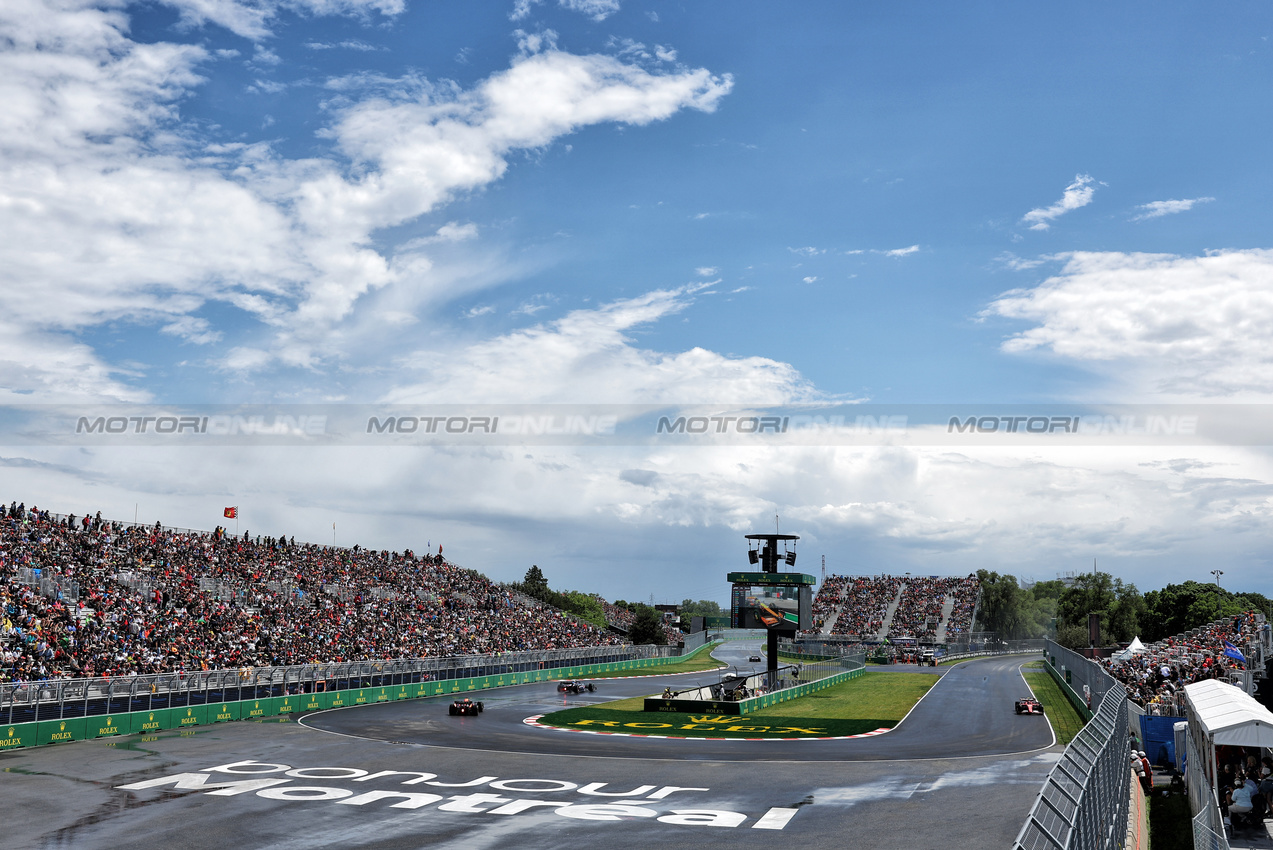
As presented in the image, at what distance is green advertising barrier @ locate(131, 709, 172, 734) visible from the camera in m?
32.5

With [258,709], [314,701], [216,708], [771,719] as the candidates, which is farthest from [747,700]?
[216,708]

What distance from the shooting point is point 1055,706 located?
1927 inches

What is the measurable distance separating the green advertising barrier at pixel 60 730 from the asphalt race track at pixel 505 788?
523mm

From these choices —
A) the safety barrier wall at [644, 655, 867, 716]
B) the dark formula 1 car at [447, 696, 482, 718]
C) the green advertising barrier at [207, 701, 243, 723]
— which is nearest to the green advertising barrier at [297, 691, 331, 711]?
the green advertising barrier at [207, 701, 243, 723]

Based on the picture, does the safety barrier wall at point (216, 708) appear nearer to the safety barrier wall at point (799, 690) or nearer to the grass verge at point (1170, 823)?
the safety barrier wall at point (799, 690)

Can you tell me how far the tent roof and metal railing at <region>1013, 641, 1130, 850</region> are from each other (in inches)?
60.0

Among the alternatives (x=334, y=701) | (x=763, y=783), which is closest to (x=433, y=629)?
(x=334, y=701)

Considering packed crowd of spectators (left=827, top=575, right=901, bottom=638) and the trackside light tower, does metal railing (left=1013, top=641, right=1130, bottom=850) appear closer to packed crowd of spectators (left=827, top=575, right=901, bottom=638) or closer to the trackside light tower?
the trackside light tower

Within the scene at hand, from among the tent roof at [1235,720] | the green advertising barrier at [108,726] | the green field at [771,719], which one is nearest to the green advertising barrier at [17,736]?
the green advertising barrier at [108,726]

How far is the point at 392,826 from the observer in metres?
19.6

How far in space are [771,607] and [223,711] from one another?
102 ft

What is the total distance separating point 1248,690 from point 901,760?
10.5 m

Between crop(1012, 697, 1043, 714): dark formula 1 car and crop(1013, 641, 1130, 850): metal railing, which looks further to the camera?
crop(1012, 697, 1043, 714): dark formula 1 car

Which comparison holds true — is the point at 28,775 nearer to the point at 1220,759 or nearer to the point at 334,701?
A: the point at 334,701
